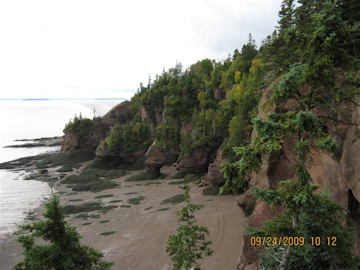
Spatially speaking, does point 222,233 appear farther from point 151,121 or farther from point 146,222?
point 151,121

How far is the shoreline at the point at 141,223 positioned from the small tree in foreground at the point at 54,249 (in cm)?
968

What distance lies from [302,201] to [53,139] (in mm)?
112735

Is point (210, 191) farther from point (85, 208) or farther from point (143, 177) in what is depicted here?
point (85, 208)

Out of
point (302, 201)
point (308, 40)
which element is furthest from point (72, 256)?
point (308, 40)

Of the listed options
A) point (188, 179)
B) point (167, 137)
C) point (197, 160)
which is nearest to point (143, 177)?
point (188, 179)

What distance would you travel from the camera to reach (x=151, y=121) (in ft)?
207

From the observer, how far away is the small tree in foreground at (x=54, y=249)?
9.80 m

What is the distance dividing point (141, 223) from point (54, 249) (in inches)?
686

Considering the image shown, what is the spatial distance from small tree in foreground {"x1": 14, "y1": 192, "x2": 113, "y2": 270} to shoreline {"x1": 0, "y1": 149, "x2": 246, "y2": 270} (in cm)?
968

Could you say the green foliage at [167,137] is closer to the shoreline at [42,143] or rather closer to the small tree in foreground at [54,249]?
the small tree in foreground at [54,249]

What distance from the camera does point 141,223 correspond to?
87.7ft
